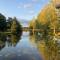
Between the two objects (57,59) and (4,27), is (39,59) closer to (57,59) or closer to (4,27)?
(57,59)

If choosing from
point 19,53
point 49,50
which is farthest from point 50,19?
point 19,53

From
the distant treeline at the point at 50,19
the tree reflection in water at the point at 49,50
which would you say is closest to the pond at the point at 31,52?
the tree reflection in water at the point at 49,50

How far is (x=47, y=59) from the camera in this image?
69.7 ft

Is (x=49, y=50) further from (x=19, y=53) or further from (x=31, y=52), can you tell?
(x=19, y=53)

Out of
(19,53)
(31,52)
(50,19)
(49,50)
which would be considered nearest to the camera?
(19,53)

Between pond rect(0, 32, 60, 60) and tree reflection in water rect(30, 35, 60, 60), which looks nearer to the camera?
tree reflection in water rect(30, 35, 60, 60)

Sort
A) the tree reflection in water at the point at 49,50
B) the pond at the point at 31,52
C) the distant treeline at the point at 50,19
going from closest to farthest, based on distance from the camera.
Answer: the tree reflection in water at the point at 49,50 < the pond at the point at 31,52 < the distant treeline at the point at 50,19

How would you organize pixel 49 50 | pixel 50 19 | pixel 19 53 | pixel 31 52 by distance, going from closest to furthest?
pixel 19 53
pixel 31 52
pixel 49 50
pixel 50 19

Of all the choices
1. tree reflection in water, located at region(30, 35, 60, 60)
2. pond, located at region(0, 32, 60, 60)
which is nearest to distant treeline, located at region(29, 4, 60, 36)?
tree reflection in water, located at region(30, 35, 60, 60)

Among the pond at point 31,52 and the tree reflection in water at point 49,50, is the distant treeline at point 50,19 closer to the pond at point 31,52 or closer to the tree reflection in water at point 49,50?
the tree reflection in water at point 49,50

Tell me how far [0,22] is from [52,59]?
308ft

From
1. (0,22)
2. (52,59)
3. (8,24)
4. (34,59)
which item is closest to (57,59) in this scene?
(52,59)

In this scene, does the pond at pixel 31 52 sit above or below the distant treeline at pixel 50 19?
below

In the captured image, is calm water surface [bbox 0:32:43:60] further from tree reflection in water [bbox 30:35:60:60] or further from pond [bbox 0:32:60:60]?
tree reflection in water [bbox 30:35:60:60]
